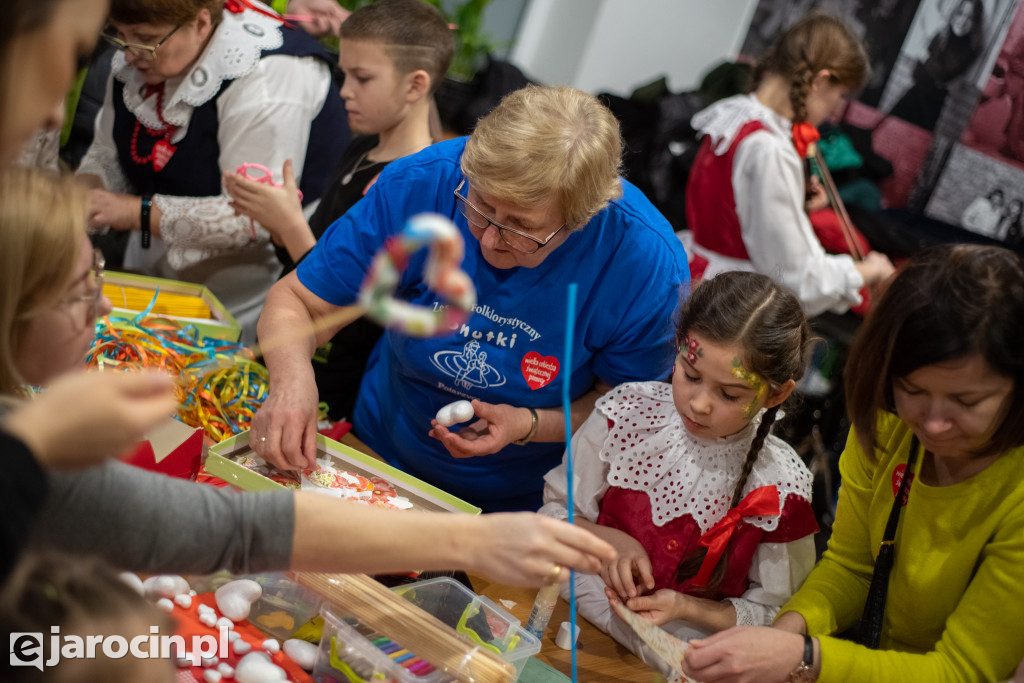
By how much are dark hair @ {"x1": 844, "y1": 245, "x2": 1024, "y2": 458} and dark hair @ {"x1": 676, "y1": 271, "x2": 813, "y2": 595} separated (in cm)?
18

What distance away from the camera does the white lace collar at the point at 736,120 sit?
9.82 ft

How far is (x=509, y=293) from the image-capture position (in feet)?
5.83

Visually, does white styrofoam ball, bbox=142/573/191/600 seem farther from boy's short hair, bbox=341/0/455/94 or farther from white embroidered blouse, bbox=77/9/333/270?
boy's short hair, bbox=341/0/455/94

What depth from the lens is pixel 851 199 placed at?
160 inches

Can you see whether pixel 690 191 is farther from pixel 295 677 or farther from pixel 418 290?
pixel 295 677

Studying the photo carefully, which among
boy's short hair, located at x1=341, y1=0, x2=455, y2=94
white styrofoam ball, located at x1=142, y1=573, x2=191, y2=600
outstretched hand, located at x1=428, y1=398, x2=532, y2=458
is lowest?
white styrofoam ball, located at x1=142, y1=573, x2=191, y2=600

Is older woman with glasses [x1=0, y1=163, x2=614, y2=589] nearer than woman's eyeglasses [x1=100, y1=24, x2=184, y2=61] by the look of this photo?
Yes

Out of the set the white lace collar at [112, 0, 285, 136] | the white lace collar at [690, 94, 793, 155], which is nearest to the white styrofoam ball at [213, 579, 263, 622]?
the white lace collar at [112, 0, 285, 136]

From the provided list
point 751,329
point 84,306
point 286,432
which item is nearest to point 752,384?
point 751,329

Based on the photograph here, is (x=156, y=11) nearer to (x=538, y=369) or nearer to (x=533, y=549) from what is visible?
(x=538, y=369)

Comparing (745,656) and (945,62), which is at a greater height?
(945,62)

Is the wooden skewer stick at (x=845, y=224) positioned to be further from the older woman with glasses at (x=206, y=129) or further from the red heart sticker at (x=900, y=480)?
the red heart sticker at (x=900, y=480)

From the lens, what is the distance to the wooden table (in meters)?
1.49

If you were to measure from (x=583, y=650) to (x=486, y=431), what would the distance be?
0.47 meters
